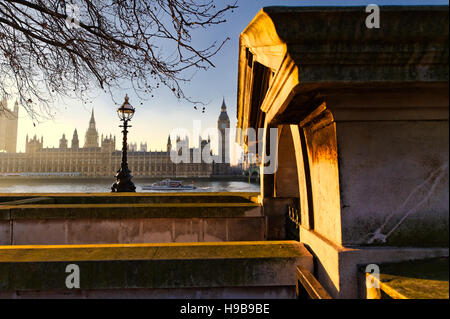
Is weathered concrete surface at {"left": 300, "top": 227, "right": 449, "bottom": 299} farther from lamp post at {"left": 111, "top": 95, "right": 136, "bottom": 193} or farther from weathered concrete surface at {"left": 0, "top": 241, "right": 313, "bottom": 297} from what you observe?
lamp post at {"left": 111, "top": 95, "right": 136, "bottom": 193}

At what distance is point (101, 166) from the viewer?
382 feet

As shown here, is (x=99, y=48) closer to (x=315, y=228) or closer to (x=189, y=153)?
(x=315, y=228)

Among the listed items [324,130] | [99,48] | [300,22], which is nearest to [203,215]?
[324,130]

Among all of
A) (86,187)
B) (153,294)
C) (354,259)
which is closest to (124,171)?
(153,294)

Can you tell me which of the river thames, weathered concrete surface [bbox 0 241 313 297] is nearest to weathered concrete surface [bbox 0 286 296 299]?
weathered concrete surface [bbox 0 241 313 297]

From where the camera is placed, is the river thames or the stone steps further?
the river thames

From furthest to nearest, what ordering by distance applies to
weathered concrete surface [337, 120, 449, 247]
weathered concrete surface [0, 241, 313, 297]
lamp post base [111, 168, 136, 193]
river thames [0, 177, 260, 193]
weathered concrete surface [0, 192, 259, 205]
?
river thames [0, 177, 260, 193], lamp post base [111, 168, 136, 193], weathered concrete surface [0, 192, 259, 205], weathered concrete surface [0, 241, 313, 297], weathered concrete surface [337, 120, 449, 247]

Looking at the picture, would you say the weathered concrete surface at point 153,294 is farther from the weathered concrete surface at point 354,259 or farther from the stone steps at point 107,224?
the stone steps at point 107,224

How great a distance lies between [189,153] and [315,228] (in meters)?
111

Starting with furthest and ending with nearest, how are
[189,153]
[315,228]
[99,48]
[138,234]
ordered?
[189,153] → [99,48] → [138,234] → [315,228]

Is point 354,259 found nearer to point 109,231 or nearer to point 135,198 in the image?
point 109,231

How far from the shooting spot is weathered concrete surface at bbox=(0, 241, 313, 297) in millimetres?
1955

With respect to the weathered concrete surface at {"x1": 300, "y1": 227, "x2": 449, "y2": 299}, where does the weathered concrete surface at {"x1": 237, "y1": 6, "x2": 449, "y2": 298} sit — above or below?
above

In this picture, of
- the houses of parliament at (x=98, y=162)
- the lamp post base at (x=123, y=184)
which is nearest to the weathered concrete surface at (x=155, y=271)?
the lamp post base at (x=123, y=184)
